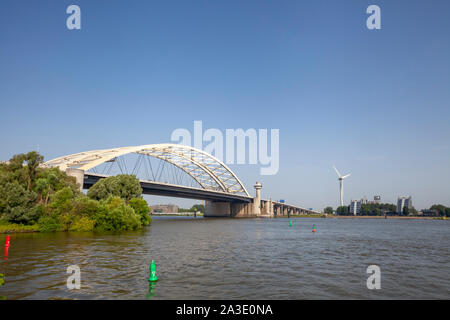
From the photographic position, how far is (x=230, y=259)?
23.3m

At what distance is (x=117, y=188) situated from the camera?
57.6 meters

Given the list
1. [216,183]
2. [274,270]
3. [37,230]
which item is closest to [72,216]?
[37,230]

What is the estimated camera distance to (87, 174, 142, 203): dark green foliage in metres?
56.4

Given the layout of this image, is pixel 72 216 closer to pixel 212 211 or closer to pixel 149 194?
pixel 149 194

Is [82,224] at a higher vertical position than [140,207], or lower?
lower

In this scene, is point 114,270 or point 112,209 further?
point 112,209

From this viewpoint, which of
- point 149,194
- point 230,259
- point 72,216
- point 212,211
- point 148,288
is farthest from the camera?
point 212,211

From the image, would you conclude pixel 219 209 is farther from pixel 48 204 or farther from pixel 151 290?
pixel 151 290

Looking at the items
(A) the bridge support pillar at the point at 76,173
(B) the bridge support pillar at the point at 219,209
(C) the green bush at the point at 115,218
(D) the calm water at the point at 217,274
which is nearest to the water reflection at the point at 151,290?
(D) the calm water at the point at 217,274

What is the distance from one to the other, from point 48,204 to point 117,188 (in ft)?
49.1

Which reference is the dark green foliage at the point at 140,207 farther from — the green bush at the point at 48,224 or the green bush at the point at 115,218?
the green bush at the point at 48,224

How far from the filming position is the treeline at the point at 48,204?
39656 millimetres

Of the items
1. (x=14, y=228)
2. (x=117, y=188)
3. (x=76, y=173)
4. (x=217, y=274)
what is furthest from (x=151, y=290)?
(x=76, y=173)
